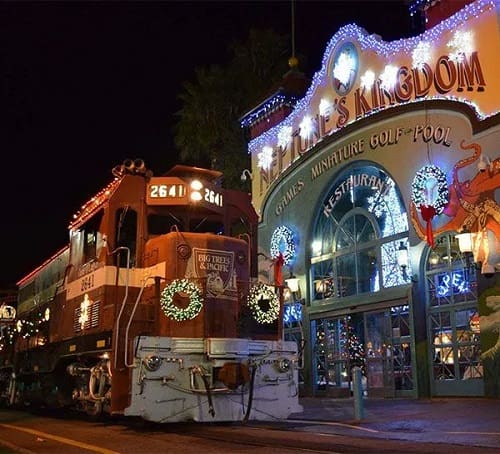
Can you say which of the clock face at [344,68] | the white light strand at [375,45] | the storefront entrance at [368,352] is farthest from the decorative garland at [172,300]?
the clock face at [344,68]

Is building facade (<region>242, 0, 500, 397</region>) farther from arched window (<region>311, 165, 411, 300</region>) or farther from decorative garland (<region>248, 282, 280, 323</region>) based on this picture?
decorative garland (<region>248, 282, 280, 323</region>)

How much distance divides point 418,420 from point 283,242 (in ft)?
37.3

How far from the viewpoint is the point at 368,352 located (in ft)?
61.0

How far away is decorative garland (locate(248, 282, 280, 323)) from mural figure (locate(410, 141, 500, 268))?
217 inches

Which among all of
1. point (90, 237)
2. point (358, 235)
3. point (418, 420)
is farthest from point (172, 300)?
point (358, 235)

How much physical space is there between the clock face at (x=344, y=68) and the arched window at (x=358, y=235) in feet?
8.17

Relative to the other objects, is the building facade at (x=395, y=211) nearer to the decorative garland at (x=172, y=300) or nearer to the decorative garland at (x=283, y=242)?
the decorative garland at (x=283, y=242)

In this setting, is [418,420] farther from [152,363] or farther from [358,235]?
[358,235]

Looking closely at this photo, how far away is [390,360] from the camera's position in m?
17.6

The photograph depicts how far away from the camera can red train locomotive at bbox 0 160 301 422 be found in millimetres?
10000

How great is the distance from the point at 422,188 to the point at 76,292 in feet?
29.2

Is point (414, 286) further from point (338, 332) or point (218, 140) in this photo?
point (218, 140)

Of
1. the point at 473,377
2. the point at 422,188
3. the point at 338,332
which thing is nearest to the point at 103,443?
the point at 473,377

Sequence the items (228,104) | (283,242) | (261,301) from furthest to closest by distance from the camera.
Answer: (228,104)
(283,242)
(261,301)
